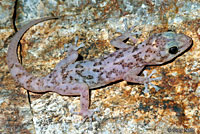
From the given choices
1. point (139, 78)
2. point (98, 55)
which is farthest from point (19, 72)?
point (139, 78)

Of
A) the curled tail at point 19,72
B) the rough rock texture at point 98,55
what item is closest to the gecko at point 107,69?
the curled tail at point 19,72

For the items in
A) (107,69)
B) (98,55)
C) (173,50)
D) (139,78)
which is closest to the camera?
(173,50)

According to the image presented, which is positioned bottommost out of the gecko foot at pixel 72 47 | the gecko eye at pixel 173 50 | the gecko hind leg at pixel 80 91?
the gecko hind leg at pixel 80 91

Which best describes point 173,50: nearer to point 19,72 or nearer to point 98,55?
point 98,55

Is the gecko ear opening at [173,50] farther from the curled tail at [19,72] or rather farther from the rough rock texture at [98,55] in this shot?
the curled tail at [19,72]

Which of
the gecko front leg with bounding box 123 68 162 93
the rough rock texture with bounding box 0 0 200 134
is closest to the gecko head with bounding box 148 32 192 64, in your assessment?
the rough rock texture with bounding box 0 0 200 134

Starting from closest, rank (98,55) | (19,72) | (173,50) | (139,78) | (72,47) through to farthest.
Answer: (173,50) < (139,78) < (19,72) < (98,55) < (72,47)

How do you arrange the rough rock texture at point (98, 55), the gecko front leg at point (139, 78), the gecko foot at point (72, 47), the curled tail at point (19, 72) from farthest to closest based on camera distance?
the gecko foot at point (72, 47), the curled tail at point (19, 72), the gecko front leg at point (139, 78), the rough rock texture at point (98, 55)
